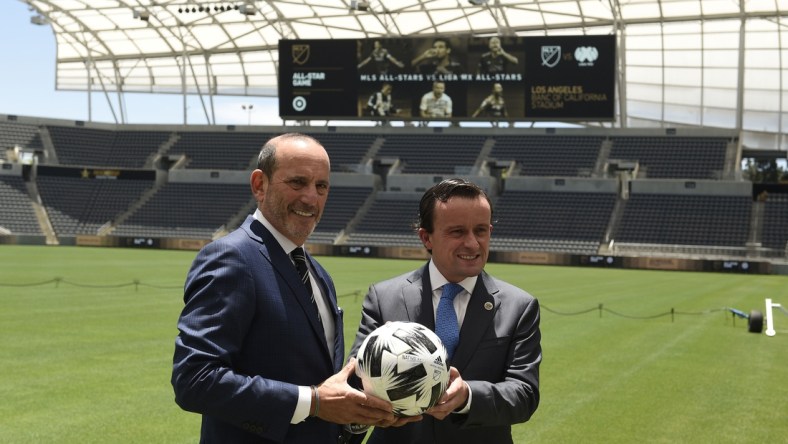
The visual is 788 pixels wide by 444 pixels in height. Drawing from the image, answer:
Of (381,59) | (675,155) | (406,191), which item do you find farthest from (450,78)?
(675,155)

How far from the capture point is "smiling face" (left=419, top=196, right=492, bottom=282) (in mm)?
3676

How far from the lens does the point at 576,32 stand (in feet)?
188

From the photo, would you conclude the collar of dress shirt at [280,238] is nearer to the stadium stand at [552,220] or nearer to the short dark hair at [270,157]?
the short dark hair at [270,157]

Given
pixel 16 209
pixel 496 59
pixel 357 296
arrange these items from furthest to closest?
pixel 16 209 < pixel 496 59 < pixel 357 296

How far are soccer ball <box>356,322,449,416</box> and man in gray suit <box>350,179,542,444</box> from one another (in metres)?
0.28

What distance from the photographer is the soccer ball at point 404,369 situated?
10.7ft

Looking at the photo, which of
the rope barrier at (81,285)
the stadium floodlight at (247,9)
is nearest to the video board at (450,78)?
the stadium floodlight at (247,9)

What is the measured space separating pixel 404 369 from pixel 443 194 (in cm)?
84

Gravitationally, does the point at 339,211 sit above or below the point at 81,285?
above

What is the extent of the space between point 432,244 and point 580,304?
1990 centimetres

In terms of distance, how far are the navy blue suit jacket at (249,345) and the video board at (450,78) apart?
50.5 metres

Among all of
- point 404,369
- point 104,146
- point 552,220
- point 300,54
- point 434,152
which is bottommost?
point 552,220

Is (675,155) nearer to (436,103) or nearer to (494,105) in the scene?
(494,105)

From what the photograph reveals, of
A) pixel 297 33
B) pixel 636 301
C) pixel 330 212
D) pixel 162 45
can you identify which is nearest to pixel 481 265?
pixel 636 301
